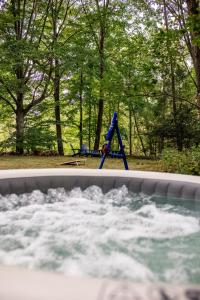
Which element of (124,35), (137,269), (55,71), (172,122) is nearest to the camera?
(137,269)

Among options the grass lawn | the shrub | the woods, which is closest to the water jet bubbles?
the shrub

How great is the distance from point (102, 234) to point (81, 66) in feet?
27.7

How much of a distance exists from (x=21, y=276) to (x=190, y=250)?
7.04ft

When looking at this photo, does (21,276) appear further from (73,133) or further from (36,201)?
(73,133)

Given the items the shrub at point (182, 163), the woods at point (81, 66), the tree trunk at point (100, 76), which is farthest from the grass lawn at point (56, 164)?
the tree trunk at point (100, 76)

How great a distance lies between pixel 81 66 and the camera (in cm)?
1101

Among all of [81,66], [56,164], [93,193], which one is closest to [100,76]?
[81,66]

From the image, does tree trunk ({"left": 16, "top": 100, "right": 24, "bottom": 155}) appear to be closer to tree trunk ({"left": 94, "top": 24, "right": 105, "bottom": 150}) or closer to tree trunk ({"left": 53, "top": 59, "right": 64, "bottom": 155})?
tree trunk ({"left": 53, "top": 59, "right": 64, "bottom": 155})

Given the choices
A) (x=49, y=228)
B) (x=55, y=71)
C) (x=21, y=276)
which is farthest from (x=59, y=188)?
(x=55, y=71)

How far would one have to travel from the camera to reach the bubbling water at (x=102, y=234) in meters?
2.72

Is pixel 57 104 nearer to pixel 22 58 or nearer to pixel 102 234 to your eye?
pixel 22 58

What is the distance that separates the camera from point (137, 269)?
265 centimetres

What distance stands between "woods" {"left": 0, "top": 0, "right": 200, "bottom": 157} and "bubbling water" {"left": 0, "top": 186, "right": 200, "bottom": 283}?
194 inches

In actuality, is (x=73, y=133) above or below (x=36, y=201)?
above
